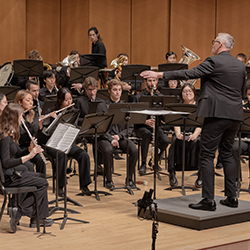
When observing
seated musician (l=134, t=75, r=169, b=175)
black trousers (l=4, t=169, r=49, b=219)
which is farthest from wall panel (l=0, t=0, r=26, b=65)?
black trousers (l=4, t=169, r=49, b=219)

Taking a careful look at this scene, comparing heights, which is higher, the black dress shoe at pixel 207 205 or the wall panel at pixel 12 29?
the wall panel at pixel 12 29

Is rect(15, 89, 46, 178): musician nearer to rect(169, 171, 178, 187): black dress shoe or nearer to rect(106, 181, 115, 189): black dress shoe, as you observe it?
rect(106, 181, 115, 189): black dress shoe

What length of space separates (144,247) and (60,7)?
835 centimetres

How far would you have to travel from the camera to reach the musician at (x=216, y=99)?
3.68m

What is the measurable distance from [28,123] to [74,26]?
20.0 ft

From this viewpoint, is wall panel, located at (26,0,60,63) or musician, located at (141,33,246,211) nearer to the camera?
musician, located at (141,33,246,211)

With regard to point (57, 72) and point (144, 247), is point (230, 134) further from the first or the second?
point (57, 72)

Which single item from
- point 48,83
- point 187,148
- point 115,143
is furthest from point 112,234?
point 48,83

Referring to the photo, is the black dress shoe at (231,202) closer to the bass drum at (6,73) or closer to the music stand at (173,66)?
the music stand at (173,66)

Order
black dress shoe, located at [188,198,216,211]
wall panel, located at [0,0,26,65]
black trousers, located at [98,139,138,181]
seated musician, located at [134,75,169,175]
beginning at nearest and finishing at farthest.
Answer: black dress shoe, located at [188,198,216,211]
black trousers, located at [98,139,138,181]
seated musician, located at [134,75,169,175]
wall panel, located at [0,0,26,65]

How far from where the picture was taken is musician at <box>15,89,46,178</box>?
458cm

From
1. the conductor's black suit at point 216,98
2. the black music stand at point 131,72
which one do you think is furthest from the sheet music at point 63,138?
the black music stand at point 131,72

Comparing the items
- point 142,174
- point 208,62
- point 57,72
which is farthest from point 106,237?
point 57,72

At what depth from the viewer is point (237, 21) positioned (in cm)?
988
